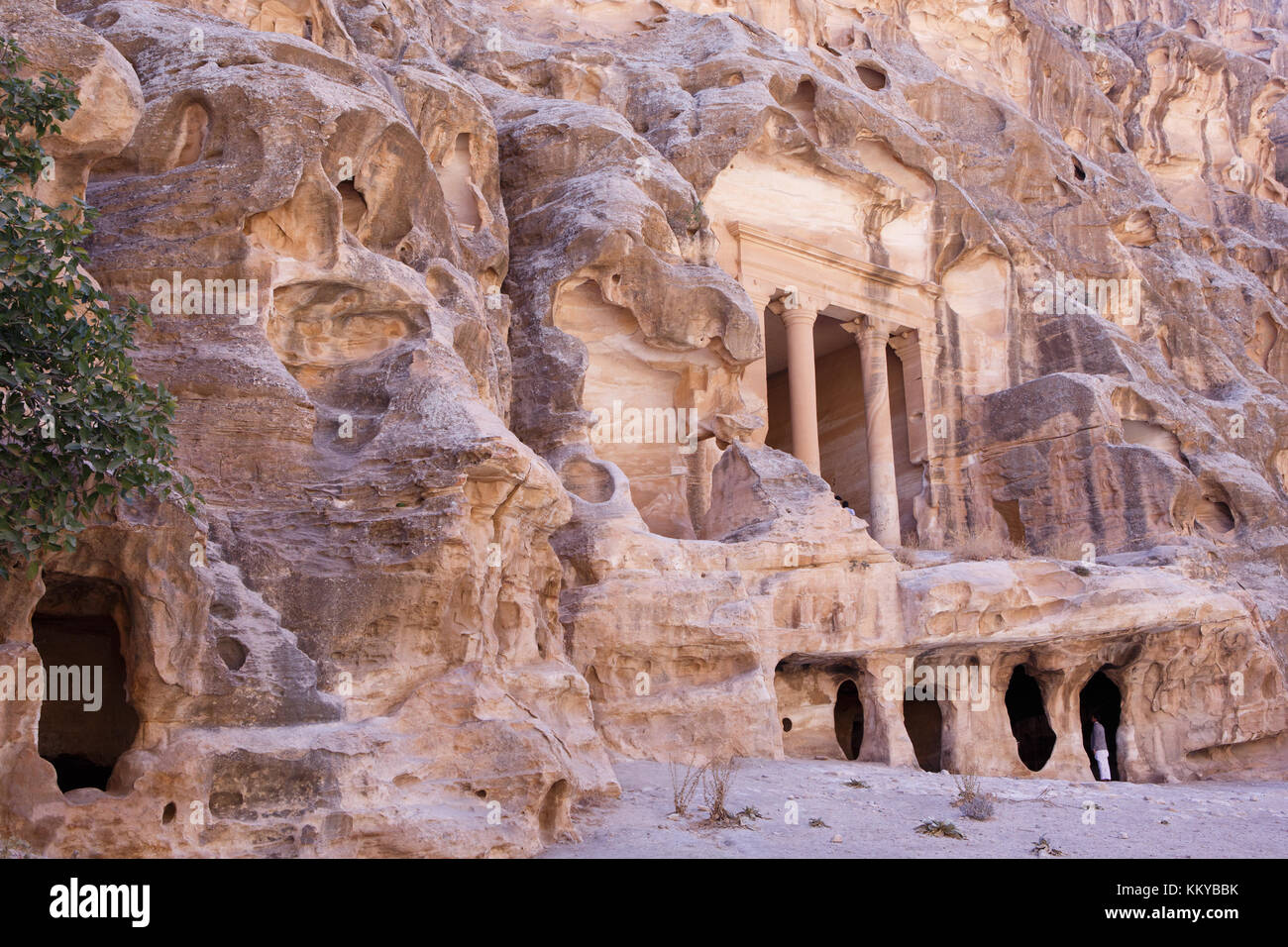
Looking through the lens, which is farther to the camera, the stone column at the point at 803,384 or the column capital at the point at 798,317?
the column capital at the point at 798,317

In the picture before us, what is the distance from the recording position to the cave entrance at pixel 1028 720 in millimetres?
21109

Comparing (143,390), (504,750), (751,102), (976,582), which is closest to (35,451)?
(143,390)

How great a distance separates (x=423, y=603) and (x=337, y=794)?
5.73ft

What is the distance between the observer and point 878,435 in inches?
907

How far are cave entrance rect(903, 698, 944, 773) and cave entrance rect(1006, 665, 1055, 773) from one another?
6.63 feet

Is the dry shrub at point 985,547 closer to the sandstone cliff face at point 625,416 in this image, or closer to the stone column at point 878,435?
the sandstone cliff face at point 625,416

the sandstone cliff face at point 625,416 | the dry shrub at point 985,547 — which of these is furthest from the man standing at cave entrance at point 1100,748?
the dry shrub at point 985,547

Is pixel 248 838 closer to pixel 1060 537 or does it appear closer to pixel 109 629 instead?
pixel 109 629

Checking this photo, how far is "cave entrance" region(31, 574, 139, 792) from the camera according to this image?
10062 millimetres

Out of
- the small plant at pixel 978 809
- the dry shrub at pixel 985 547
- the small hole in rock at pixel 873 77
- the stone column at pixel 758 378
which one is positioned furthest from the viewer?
the small hole in rock at pixel 873 77

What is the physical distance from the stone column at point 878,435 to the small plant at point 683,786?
963 cm

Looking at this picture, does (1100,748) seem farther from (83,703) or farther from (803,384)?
(83,703)

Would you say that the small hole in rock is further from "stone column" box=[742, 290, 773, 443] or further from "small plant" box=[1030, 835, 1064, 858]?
"small plant" box=[1030, 835, 1064, 858]

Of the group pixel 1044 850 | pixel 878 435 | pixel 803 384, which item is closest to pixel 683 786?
pixel 1044 850
